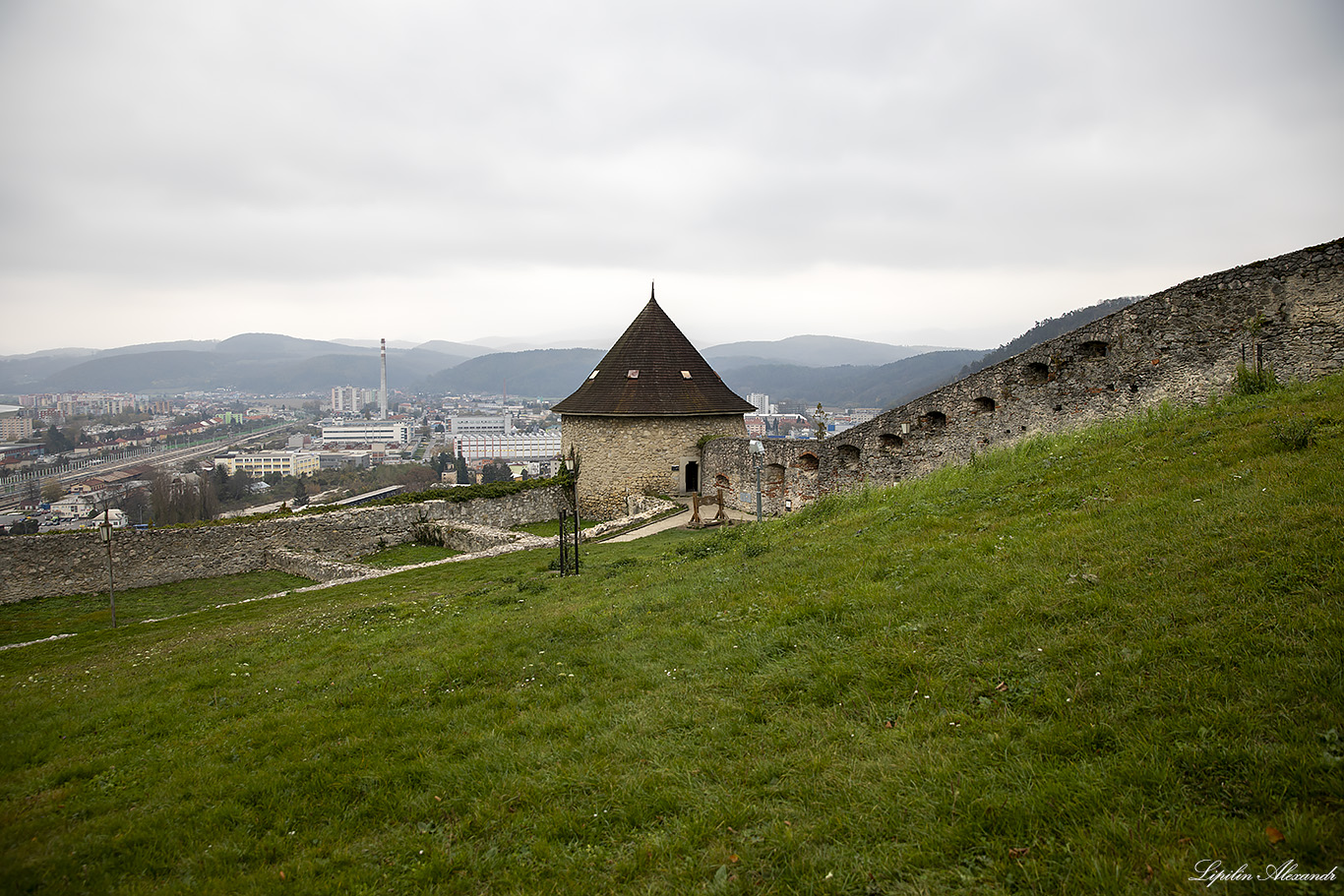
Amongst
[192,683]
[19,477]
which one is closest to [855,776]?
[192,683]

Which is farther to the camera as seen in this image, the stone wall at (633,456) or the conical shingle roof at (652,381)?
the conical shingle roof at (652,381)

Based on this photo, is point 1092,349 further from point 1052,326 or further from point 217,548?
point 1052,326

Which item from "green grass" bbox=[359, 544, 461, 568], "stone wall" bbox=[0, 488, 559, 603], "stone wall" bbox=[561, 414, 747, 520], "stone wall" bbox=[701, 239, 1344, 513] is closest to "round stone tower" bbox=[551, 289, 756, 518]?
"stone wall" bbox=[561, 414, 747, 520]

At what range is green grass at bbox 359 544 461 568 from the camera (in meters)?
17.6

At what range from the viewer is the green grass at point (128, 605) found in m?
13.1

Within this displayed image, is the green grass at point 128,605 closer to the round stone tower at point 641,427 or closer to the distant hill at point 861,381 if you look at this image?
the round stone tower at point 641,427

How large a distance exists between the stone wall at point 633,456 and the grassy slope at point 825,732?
16.0 m

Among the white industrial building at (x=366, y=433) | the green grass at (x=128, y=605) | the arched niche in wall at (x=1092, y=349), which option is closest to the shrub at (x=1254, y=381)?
the arched niche in wall at (x=1092, y=349)

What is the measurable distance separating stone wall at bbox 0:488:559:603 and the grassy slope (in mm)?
11633

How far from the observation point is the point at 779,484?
19484 mm

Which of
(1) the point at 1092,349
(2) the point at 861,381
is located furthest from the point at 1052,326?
(1) the point at 1092,349

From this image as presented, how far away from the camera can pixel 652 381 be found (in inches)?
957

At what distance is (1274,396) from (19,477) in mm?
75175

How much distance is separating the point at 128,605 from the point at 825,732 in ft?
57.9
